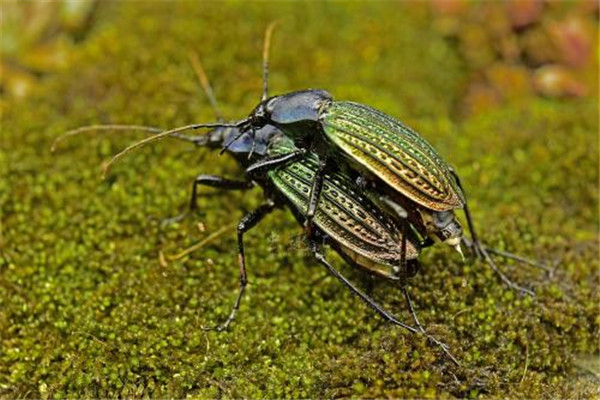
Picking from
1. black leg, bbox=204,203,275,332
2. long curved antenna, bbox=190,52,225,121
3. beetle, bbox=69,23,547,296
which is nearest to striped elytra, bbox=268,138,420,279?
beetle, bbox=69,23,547,296

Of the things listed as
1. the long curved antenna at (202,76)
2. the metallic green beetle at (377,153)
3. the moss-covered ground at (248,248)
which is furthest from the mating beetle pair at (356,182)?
the long curved antenna at (202,76)

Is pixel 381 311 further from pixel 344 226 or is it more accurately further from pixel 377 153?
pixel 377 153

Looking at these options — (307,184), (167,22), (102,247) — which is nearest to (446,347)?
(307,184)

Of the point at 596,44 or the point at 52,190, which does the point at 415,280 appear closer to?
the point at 52,190

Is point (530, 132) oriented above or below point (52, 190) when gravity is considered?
above

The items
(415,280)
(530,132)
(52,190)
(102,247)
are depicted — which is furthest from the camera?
(530,132)

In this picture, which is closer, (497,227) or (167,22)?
(497,227)

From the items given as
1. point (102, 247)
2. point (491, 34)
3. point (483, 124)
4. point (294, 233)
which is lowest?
point (102, 247)

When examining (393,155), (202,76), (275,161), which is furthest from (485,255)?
(202,76)
